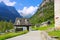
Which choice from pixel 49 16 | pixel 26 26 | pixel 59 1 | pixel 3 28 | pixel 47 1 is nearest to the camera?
pixel 59 1

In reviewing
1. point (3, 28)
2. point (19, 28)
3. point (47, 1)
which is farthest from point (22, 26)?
point (47, 1)

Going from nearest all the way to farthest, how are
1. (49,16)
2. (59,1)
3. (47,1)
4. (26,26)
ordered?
(59,1)
(26,26)
(49,16)
(47,1)

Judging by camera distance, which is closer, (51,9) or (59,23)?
(59,23)

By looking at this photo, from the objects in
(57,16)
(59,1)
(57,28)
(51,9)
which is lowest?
(57,28)

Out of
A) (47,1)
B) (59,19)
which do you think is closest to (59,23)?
(59,19)

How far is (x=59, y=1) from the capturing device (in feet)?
63.6

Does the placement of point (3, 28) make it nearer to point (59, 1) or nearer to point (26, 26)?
point (26, 26)

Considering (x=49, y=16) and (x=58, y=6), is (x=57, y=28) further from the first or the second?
(x=49, y=16)

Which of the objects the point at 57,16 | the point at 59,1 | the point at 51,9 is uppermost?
the point at 51,9

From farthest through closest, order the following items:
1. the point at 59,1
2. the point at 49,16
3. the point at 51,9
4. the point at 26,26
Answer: the point at 51,9 < the point at 49,16 < the point at 26,26 < the point at 59,1

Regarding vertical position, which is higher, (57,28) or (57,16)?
(57,16)

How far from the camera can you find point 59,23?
1981 cm

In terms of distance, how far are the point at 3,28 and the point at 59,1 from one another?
25269 mm

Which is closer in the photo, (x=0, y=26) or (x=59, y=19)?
(x=59, y=19)
